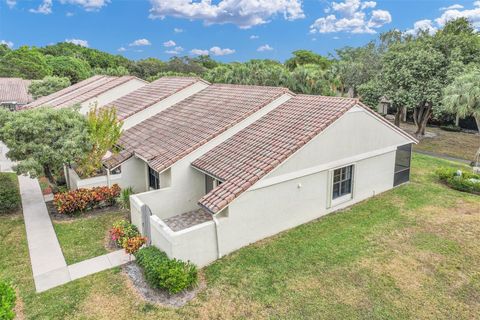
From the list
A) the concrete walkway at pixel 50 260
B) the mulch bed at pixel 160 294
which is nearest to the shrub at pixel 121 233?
the concrete walkway at pixel 50 260

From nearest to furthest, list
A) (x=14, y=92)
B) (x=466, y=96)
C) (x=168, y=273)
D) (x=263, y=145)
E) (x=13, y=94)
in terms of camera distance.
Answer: (x=168, y=273), (x=263, y=145), (x=466, y=96), (x=13, y=94), (x=14, y=92)

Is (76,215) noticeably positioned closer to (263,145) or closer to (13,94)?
(263,145)

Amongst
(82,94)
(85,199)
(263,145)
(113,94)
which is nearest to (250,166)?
(263,145)

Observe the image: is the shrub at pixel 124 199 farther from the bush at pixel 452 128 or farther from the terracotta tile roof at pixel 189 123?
the bush at pixel 452 128

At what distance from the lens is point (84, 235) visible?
43.9 ft

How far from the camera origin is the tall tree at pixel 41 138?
14484mm

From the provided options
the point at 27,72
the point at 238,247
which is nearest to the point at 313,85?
the point at 238,247

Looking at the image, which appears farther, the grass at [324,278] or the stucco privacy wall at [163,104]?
the stucco privacy wall at [163,104]

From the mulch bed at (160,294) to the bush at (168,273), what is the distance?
147mm

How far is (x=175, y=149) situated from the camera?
15.2 m

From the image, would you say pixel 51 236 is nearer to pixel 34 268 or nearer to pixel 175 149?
pixel 34 268

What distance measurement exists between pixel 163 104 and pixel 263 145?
9.81m

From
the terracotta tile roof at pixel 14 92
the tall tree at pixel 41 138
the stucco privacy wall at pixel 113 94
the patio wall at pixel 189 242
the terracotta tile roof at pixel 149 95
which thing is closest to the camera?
the patio wall at pixel 189 242

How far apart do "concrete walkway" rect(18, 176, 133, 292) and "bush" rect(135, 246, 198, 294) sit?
167 centimetres
